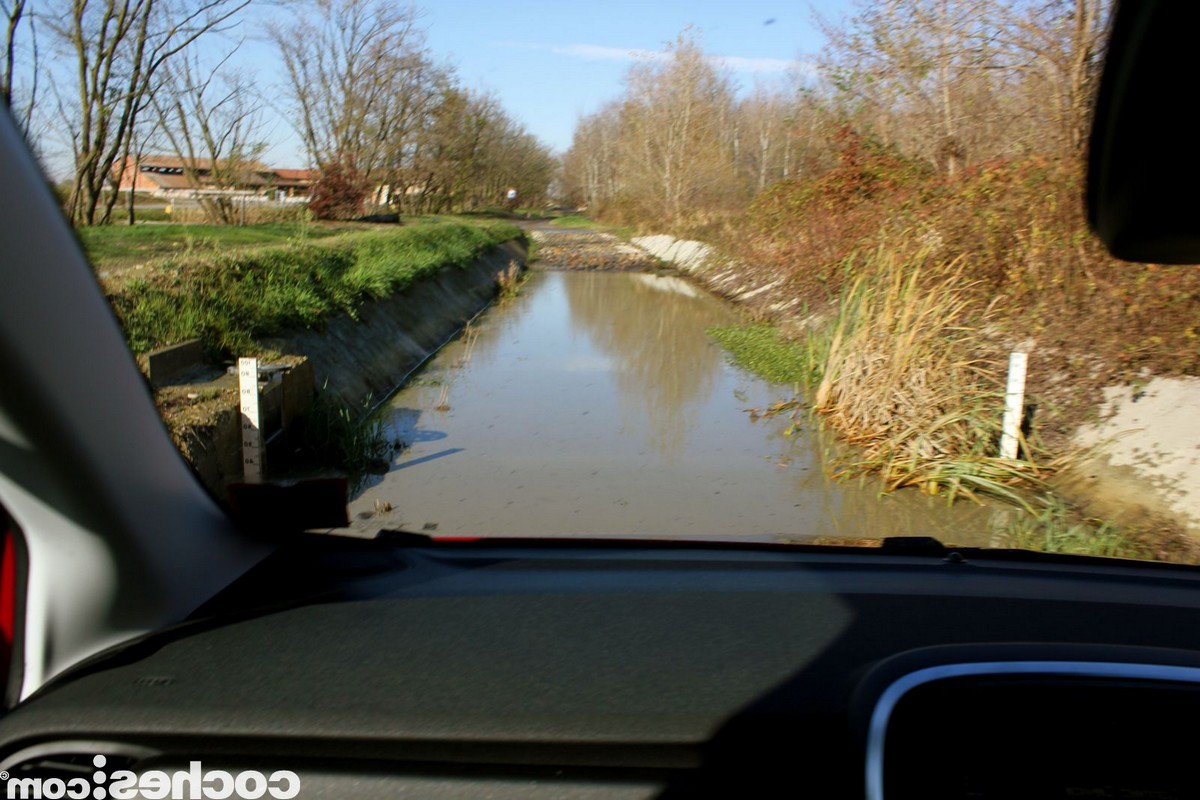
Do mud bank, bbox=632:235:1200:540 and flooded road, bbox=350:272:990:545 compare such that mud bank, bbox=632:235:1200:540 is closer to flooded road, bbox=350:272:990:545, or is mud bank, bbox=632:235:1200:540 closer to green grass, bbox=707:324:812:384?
flooded road, bbox=350:272:990:545

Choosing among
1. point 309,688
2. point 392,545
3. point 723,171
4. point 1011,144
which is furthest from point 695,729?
point 723,171

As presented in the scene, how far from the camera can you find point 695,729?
5.71ft

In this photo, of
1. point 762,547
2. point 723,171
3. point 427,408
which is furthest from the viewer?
point 723,171

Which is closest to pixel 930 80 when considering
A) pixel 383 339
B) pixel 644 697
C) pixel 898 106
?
pixel 898 106

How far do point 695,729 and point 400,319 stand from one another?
14176 mm

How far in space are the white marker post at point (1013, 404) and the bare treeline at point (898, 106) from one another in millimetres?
1829

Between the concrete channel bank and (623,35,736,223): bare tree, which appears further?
(623,35,736,223): bare tree

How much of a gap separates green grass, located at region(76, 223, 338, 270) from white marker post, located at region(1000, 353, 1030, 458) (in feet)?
20.1

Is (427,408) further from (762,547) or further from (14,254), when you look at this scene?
(14,254)

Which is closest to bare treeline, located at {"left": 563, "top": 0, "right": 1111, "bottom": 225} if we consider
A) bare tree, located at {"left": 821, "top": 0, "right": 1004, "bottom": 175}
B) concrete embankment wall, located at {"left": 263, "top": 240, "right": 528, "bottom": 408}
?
bare tree, located at {"left": 821, "top": 0, "right": 1004, "bottom": 175}

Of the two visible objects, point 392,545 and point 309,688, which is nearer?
point 309,688

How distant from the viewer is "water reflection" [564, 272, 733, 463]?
10188 mm

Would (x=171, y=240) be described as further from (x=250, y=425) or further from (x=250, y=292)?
(x=250, y=425)

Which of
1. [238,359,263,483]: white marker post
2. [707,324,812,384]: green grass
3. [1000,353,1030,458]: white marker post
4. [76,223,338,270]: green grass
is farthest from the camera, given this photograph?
[707,324,812,384]: green grass
